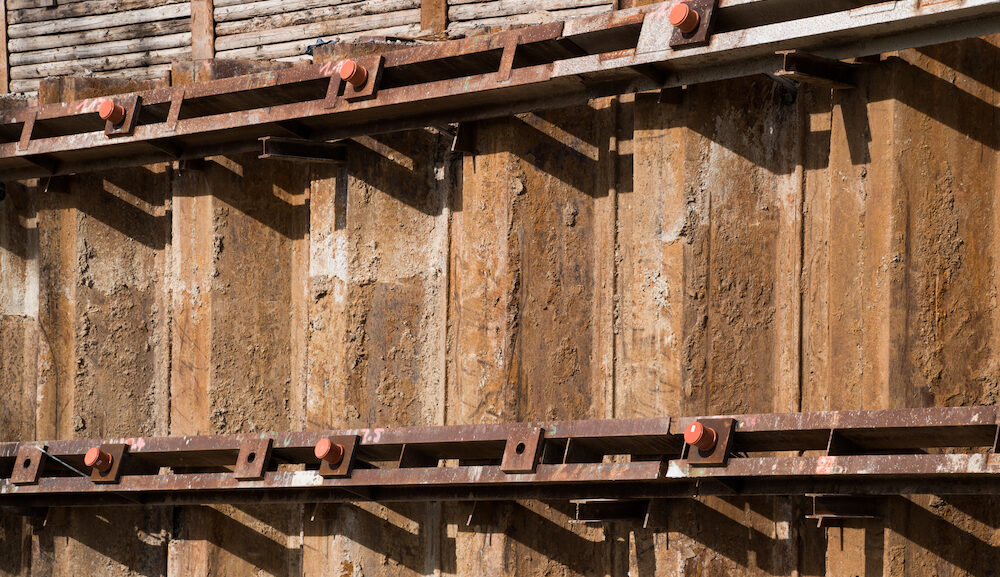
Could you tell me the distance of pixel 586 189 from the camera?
781 centimetres

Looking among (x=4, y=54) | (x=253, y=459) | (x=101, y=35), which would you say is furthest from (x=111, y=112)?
(x=4, y=54)

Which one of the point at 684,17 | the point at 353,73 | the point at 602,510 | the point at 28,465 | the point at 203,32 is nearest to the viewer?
the point at 684,17

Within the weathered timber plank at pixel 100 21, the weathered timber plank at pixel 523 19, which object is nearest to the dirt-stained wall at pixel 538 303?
the weathered timber plank at pixel 523 19

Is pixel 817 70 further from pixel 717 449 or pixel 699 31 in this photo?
pixel 717 449

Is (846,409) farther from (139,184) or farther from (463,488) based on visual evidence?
(139,184)

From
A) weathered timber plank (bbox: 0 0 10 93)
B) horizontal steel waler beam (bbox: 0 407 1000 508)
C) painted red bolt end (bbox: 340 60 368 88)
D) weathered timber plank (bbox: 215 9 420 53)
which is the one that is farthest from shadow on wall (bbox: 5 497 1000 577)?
weathered timber plank (bbox: 0 0 10 93)

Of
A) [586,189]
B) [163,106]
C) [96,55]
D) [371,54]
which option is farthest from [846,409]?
[96,55]

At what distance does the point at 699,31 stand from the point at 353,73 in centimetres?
211

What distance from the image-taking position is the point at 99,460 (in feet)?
28.2

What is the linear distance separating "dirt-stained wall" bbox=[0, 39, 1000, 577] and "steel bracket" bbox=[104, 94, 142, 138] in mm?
474

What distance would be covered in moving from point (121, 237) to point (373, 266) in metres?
2.11

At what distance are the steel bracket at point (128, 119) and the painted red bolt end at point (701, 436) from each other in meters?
4.22

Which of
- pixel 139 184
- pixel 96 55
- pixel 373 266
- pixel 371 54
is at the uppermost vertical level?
pixel 96 55

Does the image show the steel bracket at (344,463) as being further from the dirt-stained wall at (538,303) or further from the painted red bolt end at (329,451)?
the dirt-stained wall at (538,303)
